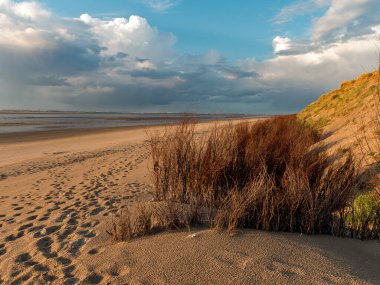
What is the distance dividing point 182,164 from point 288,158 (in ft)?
6.50

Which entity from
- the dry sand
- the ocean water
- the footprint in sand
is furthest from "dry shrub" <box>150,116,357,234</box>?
the footprint in sand

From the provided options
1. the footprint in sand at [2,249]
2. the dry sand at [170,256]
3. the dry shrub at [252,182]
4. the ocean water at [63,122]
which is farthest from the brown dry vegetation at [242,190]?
the footprint in sand at [2,249]

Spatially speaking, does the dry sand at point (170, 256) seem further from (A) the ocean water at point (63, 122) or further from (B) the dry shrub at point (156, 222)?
(A) the ocean water at point (63, 122)

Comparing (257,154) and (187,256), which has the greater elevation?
(257,154)

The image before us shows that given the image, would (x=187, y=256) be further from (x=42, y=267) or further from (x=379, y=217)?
(x=379, y=217)

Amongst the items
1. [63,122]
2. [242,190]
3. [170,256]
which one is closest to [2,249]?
[170,256]

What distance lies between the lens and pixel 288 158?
5.90 meters

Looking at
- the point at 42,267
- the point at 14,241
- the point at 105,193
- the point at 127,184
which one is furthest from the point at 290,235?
the point at 127,184

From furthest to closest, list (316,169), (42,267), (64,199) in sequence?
(64,199)
(316,169)
(42,267)

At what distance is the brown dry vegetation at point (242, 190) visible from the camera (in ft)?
13.1

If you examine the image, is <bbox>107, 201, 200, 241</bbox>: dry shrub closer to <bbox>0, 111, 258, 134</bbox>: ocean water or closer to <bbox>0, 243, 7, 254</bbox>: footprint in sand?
<bbox>0, 243, 7, 254</bbox>: footprint in sand

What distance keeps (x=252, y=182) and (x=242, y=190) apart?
193mm

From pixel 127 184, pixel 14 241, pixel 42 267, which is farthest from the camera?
pixel 127 184

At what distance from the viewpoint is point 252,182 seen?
4.48 m
